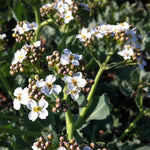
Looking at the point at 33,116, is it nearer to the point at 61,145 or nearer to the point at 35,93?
the point at 35,93

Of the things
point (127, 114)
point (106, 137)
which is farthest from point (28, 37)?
point (127, 114)

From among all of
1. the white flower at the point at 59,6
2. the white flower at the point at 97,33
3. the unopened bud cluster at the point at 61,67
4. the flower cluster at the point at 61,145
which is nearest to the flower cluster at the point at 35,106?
the flower cluster at the point at 61,145

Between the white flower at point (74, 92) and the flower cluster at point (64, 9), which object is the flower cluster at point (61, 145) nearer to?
the white flower at point (74, 92)

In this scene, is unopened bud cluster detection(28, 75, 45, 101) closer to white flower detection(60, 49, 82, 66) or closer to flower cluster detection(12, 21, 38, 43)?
white flower detection(60, 49, 82, 66)

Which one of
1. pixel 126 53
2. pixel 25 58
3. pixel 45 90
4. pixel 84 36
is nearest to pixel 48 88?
pixel 45 90

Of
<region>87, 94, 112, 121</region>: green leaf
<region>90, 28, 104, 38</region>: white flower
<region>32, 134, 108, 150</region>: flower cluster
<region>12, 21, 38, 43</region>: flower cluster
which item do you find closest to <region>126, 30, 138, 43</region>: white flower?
<region>90, 28, 104, 38</region>: white flower
